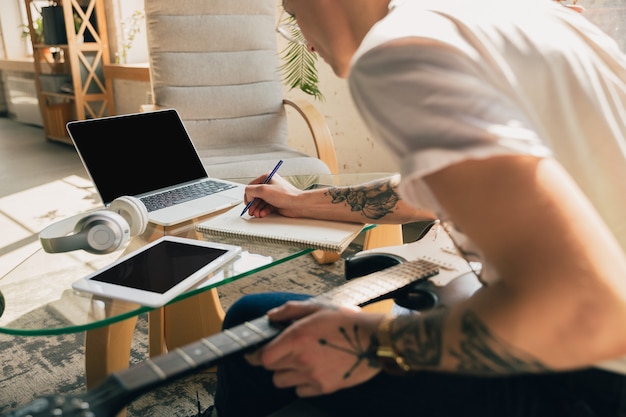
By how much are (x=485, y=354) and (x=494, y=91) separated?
0.83 ft

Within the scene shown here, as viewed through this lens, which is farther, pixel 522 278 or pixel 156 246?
pixel 156 246

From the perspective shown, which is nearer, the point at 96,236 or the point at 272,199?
the point at 96,236

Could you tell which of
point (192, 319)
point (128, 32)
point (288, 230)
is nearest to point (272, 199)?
point (288, 230)

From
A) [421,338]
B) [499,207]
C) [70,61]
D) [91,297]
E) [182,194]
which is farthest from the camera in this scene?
[70,61]

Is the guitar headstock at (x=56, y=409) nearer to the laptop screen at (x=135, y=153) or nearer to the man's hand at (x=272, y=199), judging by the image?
the man's hand at (x=272, y=199)

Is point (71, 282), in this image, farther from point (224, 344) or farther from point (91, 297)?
point (224, 344)

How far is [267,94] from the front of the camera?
8.02ft

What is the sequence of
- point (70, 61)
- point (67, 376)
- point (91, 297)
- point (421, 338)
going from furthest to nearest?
1. point (70, 61)
2. point (67, 376)
3. point (91, 297)
4. point (421, 338)

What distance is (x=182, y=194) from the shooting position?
139 centimetres

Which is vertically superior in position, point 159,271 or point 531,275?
point 531,275

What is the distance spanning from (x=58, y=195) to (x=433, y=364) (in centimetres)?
310

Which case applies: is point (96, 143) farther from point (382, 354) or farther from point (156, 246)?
point (382, 354)

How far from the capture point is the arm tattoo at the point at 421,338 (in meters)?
0.57

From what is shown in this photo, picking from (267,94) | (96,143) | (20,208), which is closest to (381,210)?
(96,143)
